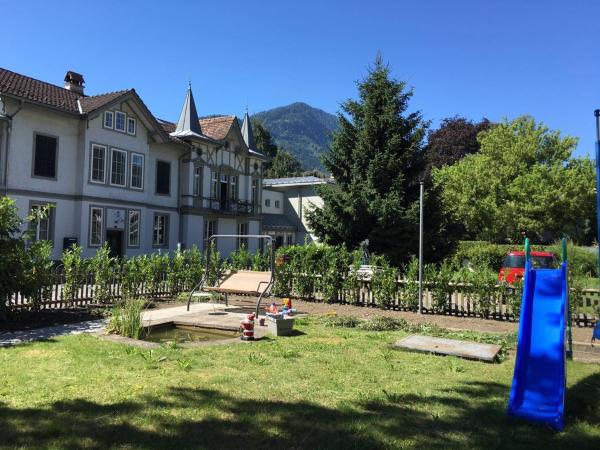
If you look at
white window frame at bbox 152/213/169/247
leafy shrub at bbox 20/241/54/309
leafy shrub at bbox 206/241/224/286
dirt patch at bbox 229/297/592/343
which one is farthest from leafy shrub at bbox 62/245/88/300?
white window frame at bbox 152/213/169/247

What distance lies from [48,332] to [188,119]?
26.7 m

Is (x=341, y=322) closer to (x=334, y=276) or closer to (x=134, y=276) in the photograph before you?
(x=334, y=276)

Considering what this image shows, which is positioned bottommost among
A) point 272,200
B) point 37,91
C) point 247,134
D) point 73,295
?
point 73,295

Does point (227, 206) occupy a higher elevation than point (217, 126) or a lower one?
lower

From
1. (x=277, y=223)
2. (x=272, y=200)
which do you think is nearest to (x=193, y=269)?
(x=277, y=223)

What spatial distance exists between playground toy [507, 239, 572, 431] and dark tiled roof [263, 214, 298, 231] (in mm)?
38695

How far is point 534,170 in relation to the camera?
35.1 metres

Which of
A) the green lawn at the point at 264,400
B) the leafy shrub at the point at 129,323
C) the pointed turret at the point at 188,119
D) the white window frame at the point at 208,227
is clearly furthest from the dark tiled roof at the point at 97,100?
the green lawn at the point at 264,400

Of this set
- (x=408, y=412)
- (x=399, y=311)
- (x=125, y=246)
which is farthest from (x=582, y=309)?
(x=125, y=246)

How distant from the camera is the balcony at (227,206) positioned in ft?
112

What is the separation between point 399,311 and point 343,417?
9.46m

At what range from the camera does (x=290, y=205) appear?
49.2 m

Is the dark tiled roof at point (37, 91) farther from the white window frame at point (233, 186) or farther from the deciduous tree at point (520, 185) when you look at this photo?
the deciduous tree at point (520, 185)

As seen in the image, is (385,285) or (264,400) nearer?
(264,400)
